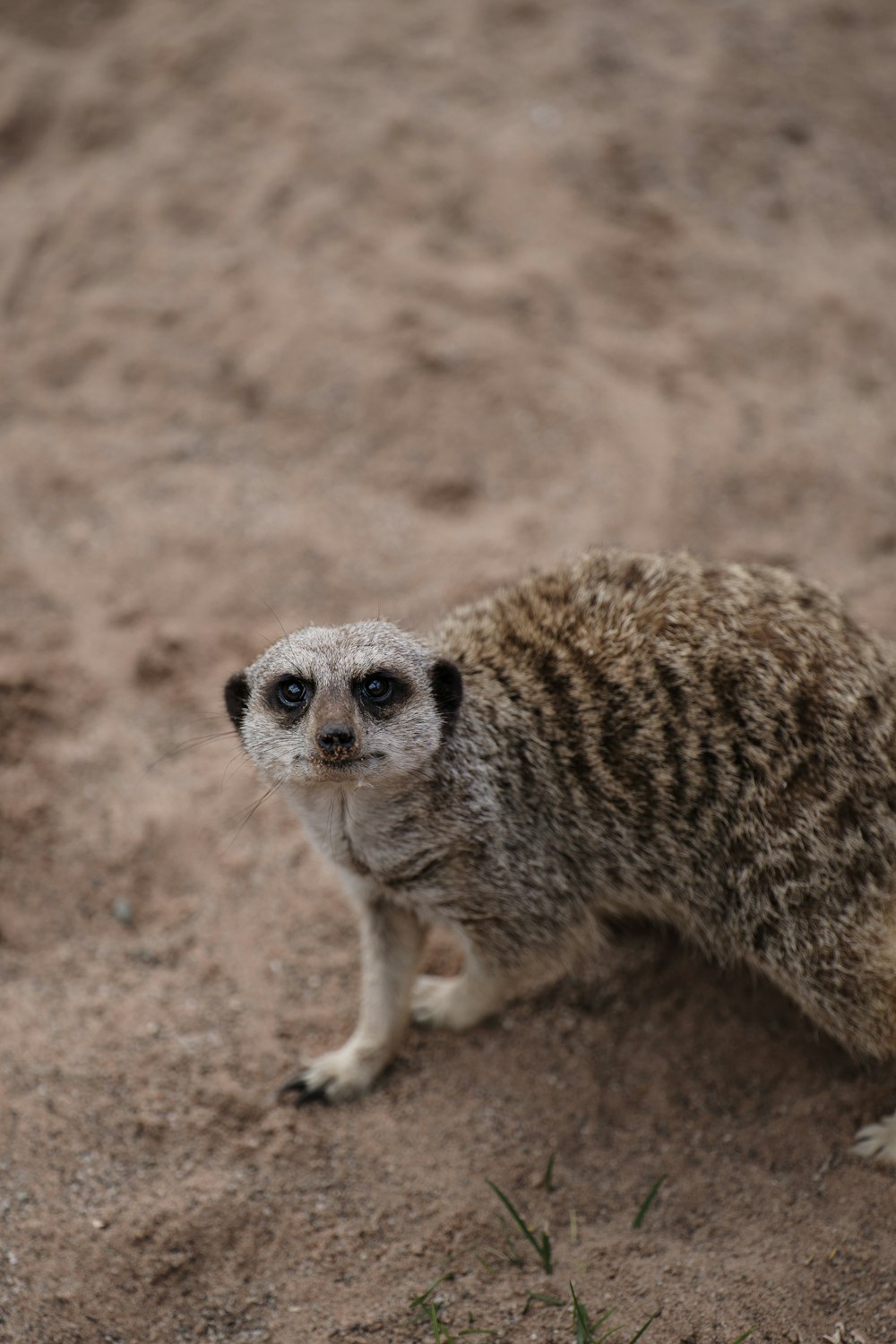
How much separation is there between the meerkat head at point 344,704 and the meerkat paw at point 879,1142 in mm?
1418

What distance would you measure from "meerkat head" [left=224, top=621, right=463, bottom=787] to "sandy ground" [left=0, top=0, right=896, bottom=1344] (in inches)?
38.1

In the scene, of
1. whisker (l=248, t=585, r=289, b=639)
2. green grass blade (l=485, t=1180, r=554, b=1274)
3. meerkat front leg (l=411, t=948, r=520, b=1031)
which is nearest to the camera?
green grass blade (l=485, t=1180, r=554, b=1274)

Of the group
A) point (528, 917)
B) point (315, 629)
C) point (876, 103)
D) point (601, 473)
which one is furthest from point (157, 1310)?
point (876, 103)

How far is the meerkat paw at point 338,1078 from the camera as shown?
299cm

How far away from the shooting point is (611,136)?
5.45 metres

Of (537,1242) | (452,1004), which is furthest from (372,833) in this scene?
(537,1242)

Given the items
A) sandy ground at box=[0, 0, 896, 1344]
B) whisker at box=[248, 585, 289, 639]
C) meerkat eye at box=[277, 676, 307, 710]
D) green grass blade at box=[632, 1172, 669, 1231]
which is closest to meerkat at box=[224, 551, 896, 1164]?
meerkat eye at box=[277, 676, 307, 710]

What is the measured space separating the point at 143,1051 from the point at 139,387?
2.95 m

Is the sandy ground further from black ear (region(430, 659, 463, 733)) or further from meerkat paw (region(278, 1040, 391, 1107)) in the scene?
black ear (region(430, 659, 463, 733))

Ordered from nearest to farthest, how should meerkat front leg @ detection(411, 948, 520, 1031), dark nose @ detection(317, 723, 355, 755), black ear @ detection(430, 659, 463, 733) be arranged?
dark nose @ detection(317, 723, 355, 755), black ear @ detection(430, 659, 463, 733), meerkat front leg @ detection(411, 948, 520, 1031)

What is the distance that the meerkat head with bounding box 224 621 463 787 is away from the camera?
247 centimetres

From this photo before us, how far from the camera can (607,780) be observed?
2.83 meters

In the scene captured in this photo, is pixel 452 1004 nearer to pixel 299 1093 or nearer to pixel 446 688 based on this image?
pixel 299 1093

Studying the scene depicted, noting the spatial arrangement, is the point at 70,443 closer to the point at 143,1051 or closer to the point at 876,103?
the point at 143,1051
